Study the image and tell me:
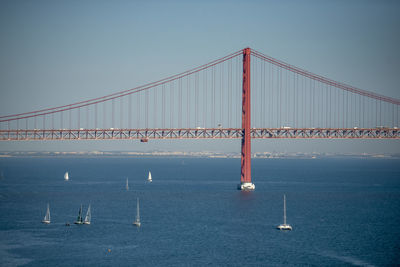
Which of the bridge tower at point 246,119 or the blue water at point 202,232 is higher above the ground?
the bridge tower at point 246,119

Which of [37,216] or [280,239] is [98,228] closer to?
[37,216]

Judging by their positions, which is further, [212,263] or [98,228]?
[98,228]

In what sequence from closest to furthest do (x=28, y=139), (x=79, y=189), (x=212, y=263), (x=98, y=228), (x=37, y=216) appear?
1. (x=212, y=263)
2. (x=98, y=228)
3. (x=37, y=216)
4. (x=28, y=139)
5. (x=79, y=189)

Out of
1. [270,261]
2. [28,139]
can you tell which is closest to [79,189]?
[28,139]

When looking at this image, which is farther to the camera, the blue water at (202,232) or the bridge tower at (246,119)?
the bridge tower at (246,119)

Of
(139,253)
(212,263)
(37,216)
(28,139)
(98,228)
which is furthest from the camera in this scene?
(28,139)

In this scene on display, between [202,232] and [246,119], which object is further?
[246,119]

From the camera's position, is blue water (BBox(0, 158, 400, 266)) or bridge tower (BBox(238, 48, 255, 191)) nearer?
blue water (BBox(0, 158, 400, 266))

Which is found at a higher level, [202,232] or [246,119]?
[246,119]

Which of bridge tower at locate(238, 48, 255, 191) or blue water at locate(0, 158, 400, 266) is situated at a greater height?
bridge tower at locate(238, 48, 255, 191)

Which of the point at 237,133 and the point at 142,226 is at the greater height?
the point at 237,133

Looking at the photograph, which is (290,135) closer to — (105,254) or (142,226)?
(142,226)
